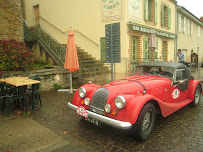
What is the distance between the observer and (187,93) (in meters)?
4.92

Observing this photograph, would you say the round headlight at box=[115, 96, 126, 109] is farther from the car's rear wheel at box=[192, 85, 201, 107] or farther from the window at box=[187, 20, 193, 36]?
the window at box=[187, 20, 193, 36]

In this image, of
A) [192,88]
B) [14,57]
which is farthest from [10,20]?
[192,88]

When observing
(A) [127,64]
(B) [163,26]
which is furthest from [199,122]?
(B) [163,26]

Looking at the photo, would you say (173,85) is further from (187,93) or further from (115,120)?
(115,120)

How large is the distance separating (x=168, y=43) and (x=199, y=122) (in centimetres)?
1259

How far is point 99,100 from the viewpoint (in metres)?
3.37

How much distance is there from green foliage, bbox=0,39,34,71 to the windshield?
4338mm

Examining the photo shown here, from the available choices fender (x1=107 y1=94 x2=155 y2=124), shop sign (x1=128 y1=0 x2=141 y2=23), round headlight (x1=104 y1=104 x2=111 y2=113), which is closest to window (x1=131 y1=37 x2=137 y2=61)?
shop sign (x1=128 y1=0 x2=141 y2=23)

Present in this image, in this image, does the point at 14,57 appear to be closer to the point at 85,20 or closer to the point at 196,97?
the point at 85,20

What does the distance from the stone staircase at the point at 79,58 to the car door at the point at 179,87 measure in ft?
13.8

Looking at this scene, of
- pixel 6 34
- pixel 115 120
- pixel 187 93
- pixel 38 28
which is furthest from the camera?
pixel 38 28

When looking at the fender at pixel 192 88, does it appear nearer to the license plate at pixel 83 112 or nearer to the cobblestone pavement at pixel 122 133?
the cobblestone pavement at pixel 122 133

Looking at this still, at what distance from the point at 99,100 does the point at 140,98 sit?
0.83 meters

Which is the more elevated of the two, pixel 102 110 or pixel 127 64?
pixel 127 64
